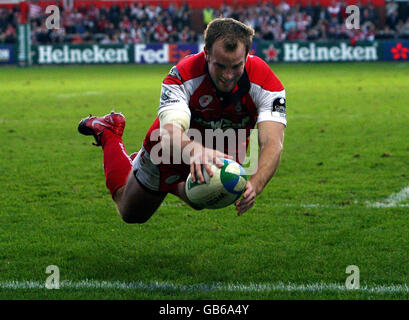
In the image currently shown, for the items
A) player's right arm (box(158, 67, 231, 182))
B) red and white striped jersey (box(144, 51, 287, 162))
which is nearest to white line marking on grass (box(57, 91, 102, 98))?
red and white striped jersey (box(144, 51, 287, 162))

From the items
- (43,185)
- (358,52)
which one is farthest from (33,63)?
(43,185)

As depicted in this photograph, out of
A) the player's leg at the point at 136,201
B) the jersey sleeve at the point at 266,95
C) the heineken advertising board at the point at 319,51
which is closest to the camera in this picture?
the jersey sleeve at the point at 266,95

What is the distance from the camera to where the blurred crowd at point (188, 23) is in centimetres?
3397

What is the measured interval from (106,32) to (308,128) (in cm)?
2731

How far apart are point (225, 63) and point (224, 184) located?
82cm

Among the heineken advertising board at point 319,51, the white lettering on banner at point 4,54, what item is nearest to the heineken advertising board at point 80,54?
the white lettering on banner at point 4,54

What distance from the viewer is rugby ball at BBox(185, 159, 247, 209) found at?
3842mm

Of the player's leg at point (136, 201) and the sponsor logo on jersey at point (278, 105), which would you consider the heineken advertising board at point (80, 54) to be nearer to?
the player's leg at point (136, 201)

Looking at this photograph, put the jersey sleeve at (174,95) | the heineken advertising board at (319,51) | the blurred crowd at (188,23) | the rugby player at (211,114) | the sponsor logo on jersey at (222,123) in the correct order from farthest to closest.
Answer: the blurred crowd at (188,23) < the heineken advertising board at (319,51) < the sponsor logo on jersey at (222,123) < the jersey sleeve at (174,95) < the rugby player at (211,114)

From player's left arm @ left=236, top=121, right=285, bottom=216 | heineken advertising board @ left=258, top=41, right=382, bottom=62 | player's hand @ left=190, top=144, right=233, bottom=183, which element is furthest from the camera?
heineken advertising board @ left=258, top=41, right=382, bottom=62

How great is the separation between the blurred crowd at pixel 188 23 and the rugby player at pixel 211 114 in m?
28.8

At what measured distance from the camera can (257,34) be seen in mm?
35438

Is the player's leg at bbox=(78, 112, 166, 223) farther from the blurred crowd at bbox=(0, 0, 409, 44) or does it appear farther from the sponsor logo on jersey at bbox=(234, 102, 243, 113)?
the blurred crowd at bbox=(0, 0, 409, 44)

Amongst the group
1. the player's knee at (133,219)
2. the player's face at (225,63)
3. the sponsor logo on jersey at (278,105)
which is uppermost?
the player's face at (225,63)
